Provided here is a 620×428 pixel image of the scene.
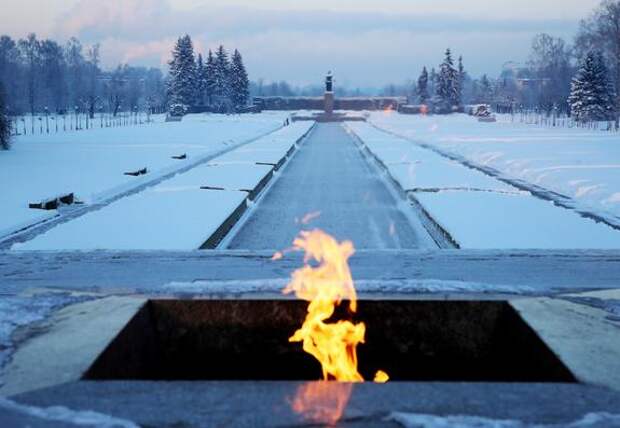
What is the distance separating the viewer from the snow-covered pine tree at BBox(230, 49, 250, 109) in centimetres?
9682

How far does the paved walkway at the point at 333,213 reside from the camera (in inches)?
454

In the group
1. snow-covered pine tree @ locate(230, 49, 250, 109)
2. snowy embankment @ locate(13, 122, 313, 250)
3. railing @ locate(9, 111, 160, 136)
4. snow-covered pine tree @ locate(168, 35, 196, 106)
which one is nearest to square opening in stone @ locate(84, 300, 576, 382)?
snowy embankment @ locate(13, 122, 313, 250)

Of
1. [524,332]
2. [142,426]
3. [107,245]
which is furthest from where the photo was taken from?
[107,245]

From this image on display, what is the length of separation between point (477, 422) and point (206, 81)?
9391 centimetres

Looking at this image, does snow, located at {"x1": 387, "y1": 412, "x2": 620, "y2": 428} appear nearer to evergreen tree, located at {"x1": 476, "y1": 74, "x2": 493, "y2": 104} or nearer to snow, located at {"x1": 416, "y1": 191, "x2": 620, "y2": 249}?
snow, located at {"x1": 416, "y1": 191, "x2": 620, "y2": 249}

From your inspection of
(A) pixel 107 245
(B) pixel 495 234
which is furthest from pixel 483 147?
(A) pixel 107 245

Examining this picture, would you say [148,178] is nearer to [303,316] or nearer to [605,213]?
[605,213]

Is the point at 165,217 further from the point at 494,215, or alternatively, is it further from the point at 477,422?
the point at 477,422

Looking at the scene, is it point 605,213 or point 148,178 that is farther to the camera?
point 148,178

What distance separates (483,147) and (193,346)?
1138 inches

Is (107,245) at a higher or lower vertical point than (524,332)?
lower

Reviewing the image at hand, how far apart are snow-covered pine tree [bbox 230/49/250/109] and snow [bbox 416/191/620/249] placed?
84528 millimetres

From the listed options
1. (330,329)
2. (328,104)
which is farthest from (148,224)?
(328,104)

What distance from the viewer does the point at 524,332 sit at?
4.01 m
